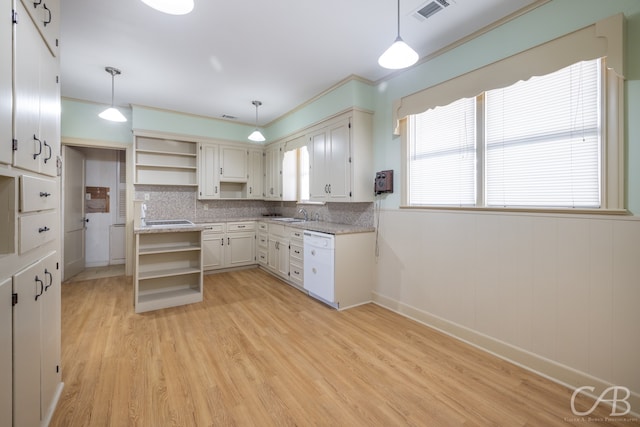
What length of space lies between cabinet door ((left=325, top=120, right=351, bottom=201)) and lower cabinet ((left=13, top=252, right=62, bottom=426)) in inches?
111

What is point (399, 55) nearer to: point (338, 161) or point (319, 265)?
point (338, 161)

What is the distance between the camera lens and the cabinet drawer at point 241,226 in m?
5.23

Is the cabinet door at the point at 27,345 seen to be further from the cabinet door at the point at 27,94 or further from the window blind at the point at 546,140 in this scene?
the window blind at the point at 546,140

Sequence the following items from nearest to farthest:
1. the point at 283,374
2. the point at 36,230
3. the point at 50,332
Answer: the point at 36,230
the point at 50,332
the point at 283,374

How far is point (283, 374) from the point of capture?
85.2 inches

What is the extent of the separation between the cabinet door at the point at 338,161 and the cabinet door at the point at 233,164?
237 cm

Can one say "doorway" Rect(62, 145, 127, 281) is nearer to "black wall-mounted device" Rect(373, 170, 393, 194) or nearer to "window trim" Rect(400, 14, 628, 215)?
"black wall-mounted device" Rect(373, 170, 393, 194)

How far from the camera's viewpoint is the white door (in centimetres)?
446

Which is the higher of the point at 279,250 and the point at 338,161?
the point at 338,161

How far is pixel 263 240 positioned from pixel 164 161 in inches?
90.5

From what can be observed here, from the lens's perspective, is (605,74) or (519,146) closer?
(605,74)

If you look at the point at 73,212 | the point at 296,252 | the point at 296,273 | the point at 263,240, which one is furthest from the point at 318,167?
the point at 73,212

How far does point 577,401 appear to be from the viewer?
1.89 m

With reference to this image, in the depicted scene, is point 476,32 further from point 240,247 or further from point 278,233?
point 240,247
